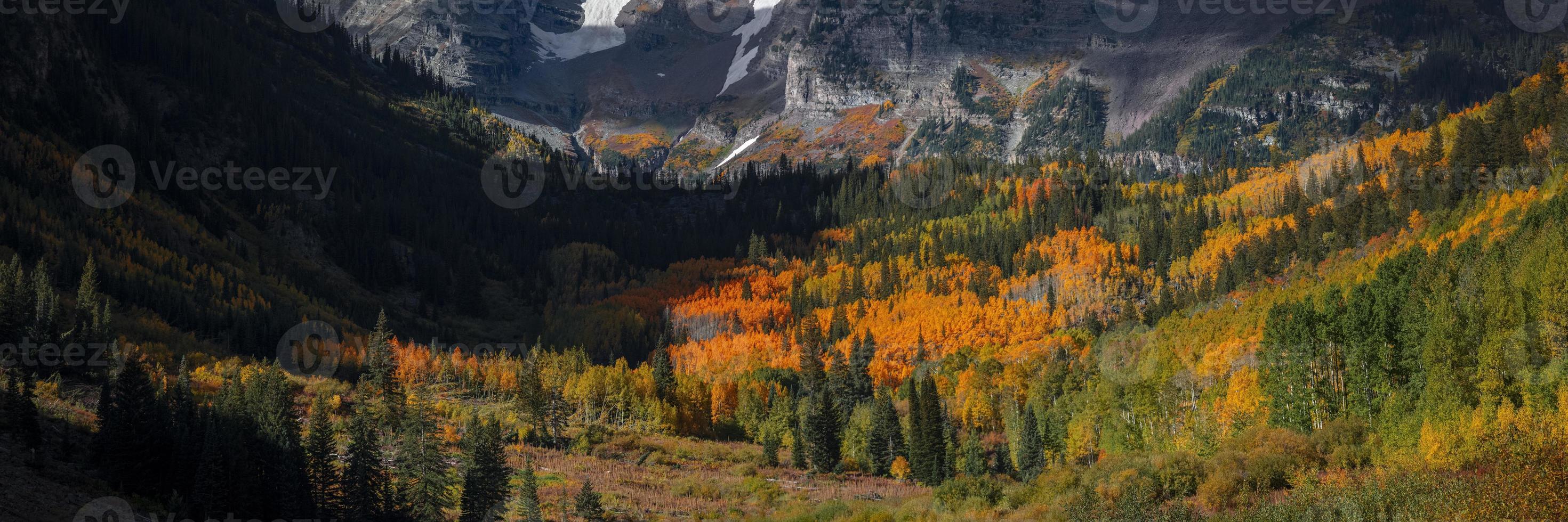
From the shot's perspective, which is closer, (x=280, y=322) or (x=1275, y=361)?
(x=1275, y=361)

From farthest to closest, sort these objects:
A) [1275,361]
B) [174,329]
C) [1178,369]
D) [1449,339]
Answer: [174,329], [1178,369], [1275,361], [1449,339]

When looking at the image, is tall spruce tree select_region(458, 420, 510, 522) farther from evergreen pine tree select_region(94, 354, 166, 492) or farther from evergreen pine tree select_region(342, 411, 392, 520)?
evergreen pine tree select_region(94, 354, 166, 492)

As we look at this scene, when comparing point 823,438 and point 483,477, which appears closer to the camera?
point 483,477

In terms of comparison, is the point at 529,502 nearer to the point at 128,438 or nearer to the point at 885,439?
the point at 128,438

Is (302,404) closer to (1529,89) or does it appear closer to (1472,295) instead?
(1472,295)

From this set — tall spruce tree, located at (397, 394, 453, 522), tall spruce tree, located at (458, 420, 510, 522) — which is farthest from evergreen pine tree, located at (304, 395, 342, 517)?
tall spruce tree, located at (458, 420, 510, 522)

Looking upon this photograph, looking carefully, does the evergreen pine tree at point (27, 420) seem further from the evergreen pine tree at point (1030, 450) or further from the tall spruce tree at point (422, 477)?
the evergreen pine tree at point (1030, 450)

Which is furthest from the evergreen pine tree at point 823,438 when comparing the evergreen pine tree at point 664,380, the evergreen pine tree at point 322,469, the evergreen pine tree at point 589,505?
the evergreen pine tree at point 322,469

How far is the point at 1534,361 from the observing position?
235 feet

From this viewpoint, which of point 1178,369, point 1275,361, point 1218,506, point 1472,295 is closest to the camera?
point 1218,506

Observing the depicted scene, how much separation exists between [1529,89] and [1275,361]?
10714 centimetres

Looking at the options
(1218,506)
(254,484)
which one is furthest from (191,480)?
(1218,506)

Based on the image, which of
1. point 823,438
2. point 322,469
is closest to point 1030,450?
point 823,438

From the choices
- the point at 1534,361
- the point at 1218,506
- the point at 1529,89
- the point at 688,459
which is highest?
the point at 1529,89
